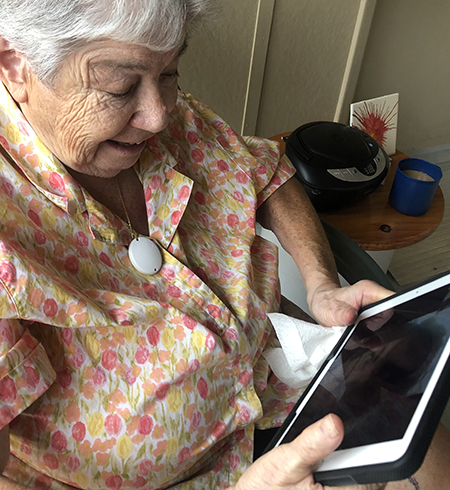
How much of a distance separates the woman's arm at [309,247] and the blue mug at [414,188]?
408 mm

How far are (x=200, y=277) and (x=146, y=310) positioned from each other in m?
0.21

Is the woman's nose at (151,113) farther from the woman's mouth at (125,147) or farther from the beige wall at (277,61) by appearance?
the beige wall at (277,61)

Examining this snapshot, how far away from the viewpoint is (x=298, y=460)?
48cm

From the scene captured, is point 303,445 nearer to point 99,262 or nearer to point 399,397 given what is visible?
point 399,397

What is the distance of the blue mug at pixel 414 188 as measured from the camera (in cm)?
143

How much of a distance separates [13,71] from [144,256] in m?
0.36

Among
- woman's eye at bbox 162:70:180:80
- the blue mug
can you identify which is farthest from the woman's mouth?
the blue mug

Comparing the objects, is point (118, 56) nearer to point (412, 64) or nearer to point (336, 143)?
point (336, 143)

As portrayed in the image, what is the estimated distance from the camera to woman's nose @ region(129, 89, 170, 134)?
741 millimetres

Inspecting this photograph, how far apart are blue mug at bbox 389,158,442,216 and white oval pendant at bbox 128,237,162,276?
91 centimetres

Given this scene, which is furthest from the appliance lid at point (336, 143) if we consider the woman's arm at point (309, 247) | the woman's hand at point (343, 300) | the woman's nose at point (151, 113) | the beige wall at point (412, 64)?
the beige wall at point (412, 64)

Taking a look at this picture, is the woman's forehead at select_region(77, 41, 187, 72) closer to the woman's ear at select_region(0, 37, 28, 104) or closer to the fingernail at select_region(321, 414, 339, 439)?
→ the woman's ear at select_region(0, 37, 28, 104)

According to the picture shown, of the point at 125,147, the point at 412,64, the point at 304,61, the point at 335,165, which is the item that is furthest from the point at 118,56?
the point at 412,64

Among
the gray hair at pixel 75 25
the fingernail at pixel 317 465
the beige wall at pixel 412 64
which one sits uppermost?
the gray hair at pixel 75 25
